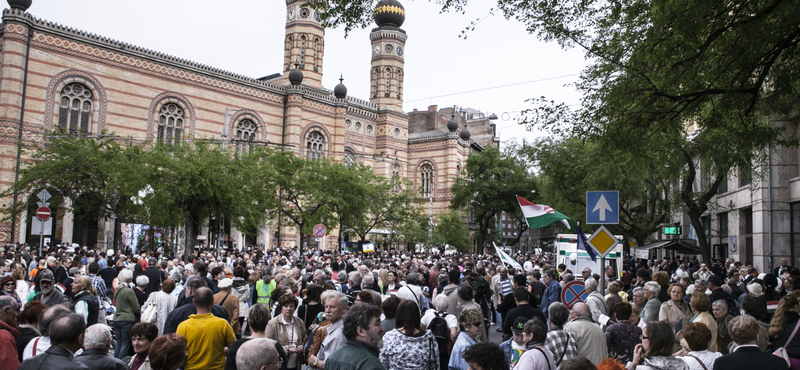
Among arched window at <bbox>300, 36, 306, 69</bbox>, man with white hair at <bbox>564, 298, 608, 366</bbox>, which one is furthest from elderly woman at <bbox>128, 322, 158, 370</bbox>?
arched window at <bbox>300, 36, 306, 69</bbox>

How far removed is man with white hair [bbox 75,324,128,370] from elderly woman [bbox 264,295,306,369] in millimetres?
1800

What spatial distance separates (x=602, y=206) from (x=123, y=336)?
7.62 metres

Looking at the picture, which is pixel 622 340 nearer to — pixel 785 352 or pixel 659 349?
pixel 785 352

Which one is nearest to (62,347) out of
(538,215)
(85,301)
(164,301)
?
(85,301)

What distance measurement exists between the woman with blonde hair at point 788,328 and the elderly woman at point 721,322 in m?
0.62

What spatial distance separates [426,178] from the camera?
53.6 m

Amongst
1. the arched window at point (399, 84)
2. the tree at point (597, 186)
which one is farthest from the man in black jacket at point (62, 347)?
the arched window at point (399, 84)

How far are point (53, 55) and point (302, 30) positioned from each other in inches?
683

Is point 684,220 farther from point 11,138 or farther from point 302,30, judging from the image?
point 11,138

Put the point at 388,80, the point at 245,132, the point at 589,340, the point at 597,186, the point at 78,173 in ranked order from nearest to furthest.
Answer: the point at 589,340 → the point at 597,186 → the point at 78,173 → the point at 245,132 → the point at 388,80

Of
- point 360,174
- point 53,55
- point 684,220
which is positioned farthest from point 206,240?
point 684,220

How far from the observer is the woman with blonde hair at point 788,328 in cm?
583

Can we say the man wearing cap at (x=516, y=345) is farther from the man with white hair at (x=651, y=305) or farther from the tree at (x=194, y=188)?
the tree at (x=194, y=188)

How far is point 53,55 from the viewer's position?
30.0 meters
